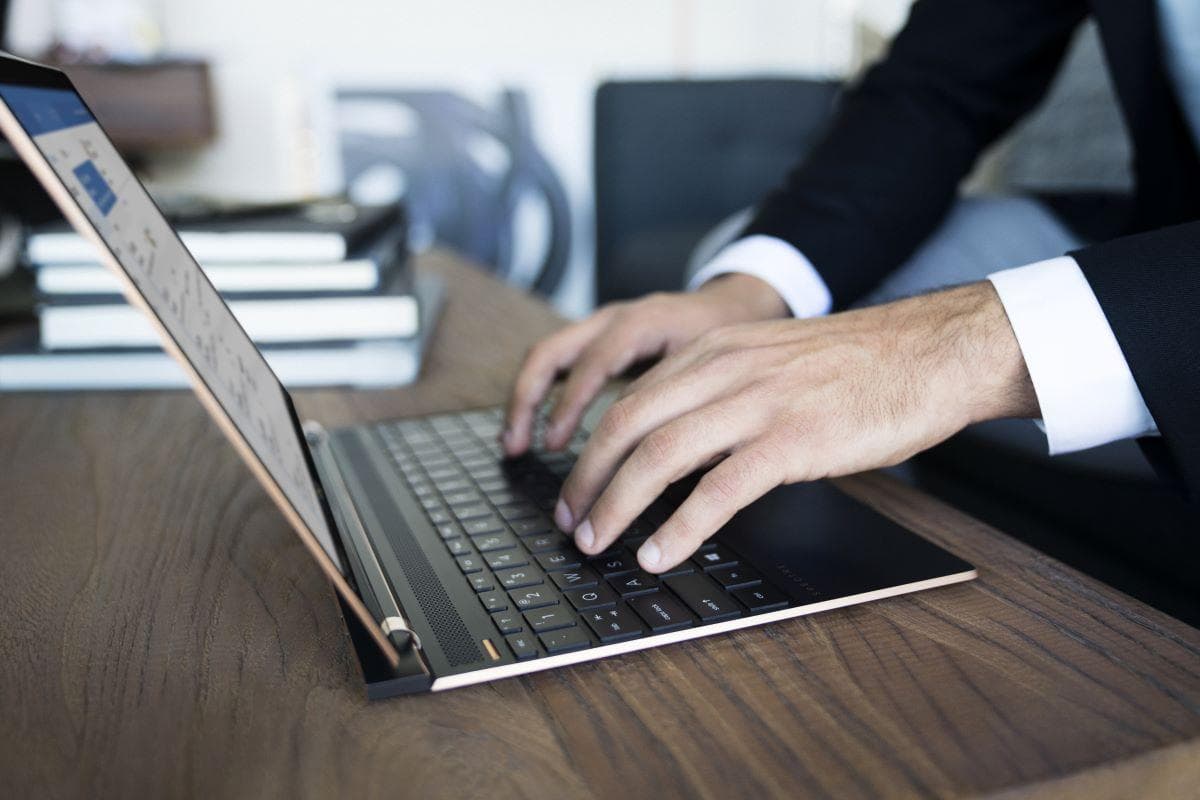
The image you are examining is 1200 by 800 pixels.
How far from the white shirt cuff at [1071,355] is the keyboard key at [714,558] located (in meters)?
0.18

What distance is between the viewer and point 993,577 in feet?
1.49

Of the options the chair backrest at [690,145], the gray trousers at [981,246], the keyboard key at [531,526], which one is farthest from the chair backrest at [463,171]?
the keyboard key at [531,526]

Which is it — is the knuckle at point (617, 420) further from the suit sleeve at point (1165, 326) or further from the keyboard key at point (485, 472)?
the suit sleeve at point (1165, 326)

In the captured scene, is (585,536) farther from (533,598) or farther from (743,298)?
(743,298)

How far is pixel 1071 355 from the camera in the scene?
1.57 ft

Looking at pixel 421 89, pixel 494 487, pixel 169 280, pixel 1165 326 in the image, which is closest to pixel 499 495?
pixel 494 487

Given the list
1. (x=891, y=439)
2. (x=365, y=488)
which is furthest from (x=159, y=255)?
(x=891, y=439)

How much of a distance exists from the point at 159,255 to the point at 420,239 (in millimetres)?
2960

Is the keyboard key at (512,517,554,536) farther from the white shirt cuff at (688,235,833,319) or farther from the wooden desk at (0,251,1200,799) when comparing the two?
the white shirt cuff at (688,235,833,319)

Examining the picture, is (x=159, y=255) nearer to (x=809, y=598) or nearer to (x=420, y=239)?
(x=809, y=598)

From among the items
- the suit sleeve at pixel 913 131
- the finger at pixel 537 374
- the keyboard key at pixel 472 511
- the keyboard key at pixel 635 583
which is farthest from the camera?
the suit sleeve at pixel 913 131

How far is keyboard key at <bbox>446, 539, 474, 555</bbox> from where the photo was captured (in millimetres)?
471

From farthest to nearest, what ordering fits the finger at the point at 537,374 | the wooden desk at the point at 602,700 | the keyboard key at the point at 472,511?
1. the finger at the point at 537,374
2. the keyboard key at the point at 472,511
3. the wooden desk at the point at 602,700

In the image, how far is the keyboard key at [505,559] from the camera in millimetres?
450
